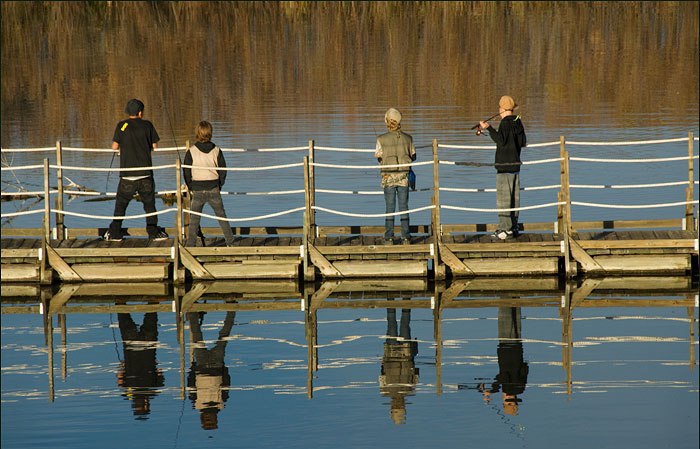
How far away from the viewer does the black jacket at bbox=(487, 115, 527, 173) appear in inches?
764

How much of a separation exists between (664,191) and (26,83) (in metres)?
22.2

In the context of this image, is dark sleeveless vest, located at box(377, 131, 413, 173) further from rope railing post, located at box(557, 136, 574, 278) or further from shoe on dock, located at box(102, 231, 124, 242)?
shoe on dock, located at box(102, 231, 124, 242)

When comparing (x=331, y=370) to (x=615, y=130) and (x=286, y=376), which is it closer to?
(x=286, y=376)

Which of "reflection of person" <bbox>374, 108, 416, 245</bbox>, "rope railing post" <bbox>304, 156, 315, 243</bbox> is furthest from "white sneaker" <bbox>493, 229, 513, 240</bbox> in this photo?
"rope railing post" <bbox>304, 156, 315, 243</bbox>

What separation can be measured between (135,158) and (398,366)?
18.8ft

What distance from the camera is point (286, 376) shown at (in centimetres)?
1520

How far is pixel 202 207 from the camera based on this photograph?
19.4 m

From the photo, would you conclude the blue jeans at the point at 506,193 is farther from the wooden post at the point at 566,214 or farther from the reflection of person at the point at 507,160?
the wooden post at the point at 566,214

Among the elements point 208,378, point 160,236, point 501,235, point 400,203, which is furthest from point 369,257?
point 208,378

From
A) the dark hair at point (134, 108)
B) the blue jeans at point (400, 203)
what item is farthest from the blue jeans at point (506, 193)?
the dark hair at point (134, 108)

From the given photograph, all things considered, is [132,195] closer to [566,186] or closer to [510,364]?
[566,186]

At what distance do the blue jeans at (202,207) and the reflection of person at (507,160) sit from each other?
10.9 feet

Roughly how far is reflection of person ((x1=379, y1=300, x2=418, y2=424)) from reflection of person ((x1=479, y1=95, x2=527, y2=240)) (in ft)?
7.67

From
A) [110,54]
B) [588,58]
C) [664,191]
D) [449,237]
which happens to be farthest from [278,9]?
[449,237]
